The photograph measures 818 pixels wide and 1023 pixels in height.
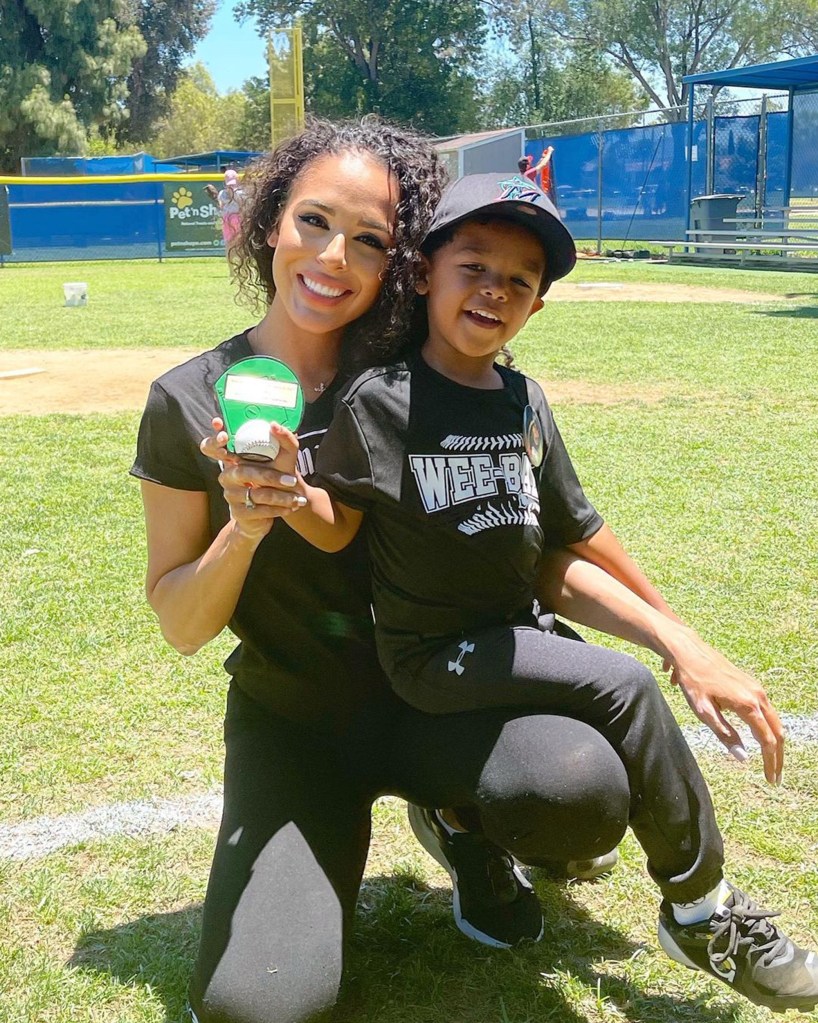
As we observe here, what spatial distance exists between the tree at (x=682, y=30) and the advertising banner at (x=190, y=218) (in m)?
31.5

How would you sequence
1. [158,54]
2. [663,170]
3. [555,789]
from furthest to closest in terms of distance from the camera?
[158,54] < [663,170] < [555,789]

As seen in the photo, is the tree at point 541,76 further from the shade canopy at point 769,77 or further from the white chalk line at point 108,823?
the white chalk line at point 108,823

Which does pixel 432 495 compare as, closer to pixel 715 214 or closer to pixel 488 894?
pixel 488 894

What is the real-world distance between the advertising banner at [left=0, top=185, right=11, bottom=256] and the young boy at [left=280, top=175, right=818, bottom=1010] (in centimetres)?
2565

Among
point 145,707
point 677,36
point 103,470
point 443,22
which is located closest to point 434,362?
point 145,707

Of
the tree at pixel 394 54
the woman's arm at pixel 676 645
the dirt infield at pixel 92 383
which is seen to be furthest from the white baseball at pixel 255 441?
the tree at pixel 394 54

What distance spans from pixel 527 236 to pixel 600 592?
0.71 metres

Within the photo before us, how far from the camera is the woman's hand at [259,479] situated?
1.77m

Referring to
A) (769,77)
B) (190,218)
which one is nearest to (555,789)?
(769,77)

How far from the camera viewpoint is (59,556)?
16.0 ft

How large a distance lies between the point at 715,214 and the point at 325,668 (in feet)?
71.7

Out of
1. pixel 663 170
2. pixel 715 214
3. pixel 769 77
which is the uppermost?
pixel 769 77

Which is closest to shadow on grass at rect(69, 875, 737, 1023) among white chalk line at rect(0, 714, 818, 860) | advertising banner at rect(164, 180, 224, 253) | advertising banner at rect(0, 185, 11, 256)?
white chalk line at rect(0, 714, 818, 860)

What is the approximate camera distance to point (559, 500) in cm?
226
